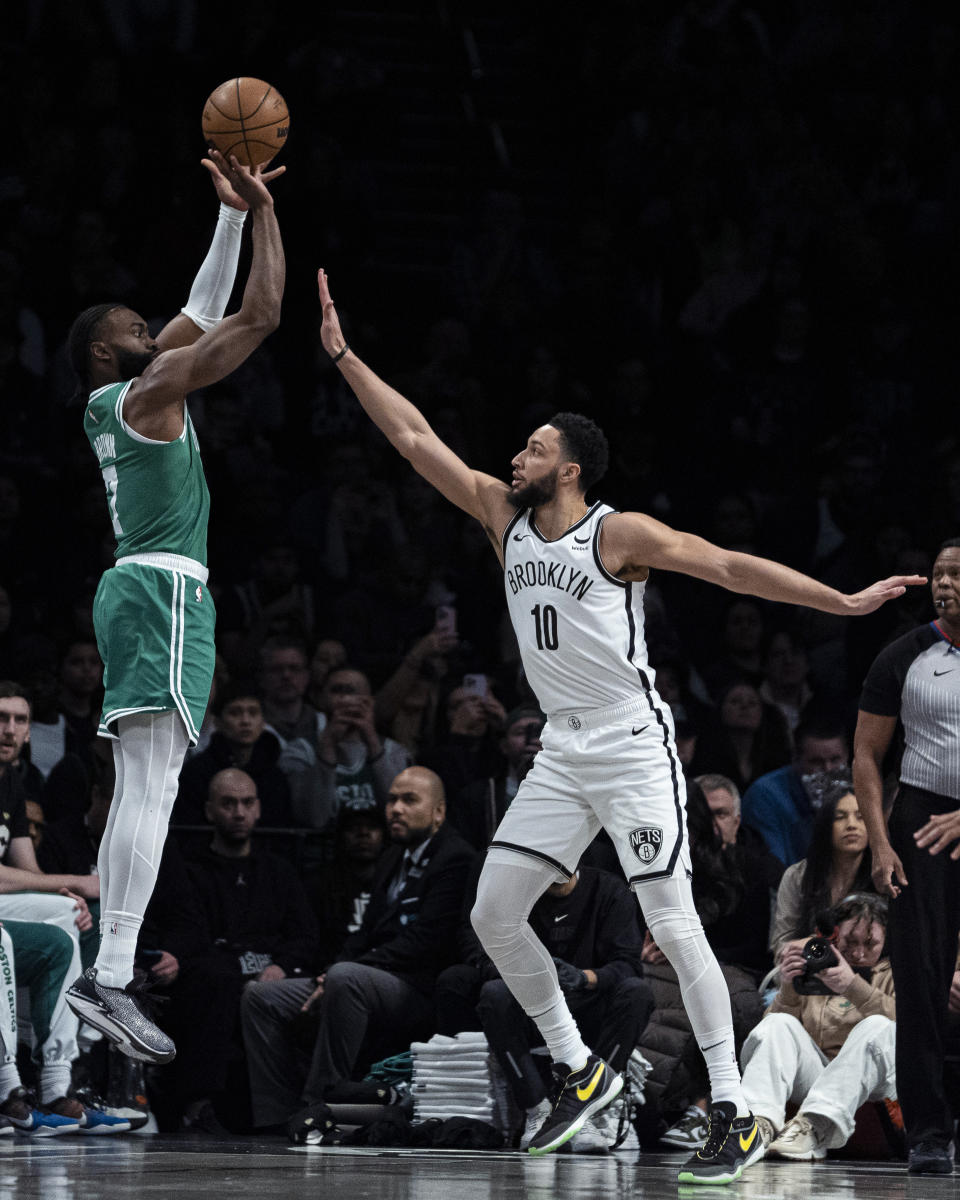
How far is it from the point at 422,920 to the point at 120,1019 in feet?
9.71

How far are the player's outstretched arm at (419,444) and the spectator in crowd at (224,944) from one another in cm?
274

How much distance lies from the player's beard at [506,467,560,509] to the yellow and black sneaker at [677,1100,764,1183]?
214 centimetres

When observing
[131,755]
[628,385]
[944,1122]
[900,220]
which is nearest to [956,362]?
[900,220]

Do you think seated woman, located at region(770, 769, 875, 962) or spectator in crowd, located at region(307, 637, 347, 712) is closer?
Result: seated woman, located at region(770, 769, 875, 962)

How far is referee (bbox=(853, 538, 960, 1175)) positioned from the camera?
22.9 ft

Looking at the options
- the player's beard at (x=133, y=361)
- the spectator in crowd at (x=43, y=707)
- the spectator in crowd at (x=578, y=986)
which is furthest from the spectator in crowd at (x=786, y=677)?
the player's beard at (x=133, y=361)

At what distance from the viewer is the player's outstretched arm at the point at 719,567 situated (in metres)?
6.00

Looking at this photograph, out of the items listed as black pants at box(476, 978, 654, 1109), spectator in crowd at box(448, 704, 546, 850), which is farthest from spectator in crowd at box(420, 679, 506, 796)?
black pants at box(476, 978, 654, 1109)

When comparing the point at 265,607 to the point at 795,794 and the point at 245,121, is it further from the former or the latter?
the point at 245,121

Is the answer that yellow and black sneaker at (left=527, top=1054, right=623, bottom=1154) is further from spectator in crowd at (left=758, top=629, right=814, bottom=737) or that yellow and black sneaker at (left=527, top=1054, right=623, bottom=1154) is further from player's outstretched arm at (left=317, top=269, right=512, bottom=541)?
spectator in crowd at (left=758, top=629, right=814, bottom=737)

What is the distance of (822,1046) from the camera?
7.90 m

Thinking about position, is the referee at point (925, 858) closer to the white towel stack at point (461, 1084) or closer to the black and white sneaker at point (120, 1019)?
the white towel stack at point (461, 1084)

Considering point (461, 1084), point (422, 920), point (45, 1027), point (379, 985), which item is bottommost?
point (461, 1084)

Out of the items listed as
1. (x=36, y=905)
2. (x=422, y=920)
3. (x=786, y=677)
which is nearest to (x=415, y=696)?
(x=422, y=920)
